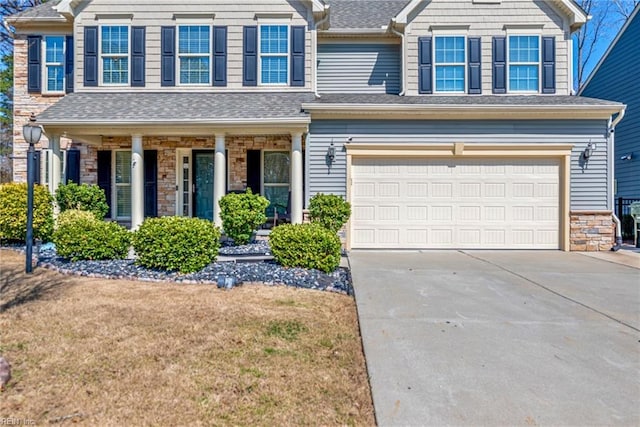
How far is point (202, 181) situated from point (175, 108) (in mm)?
2450

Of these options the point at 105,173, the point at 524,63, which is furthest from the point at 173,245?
the point at 524,63

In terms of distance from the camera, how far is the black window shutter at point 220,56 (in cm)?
1025

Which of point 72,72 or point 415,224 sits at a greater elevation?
point 72,72

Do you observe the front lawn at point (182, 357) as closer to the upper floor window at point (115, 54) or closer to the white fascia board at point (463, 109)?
the white fascia board at point (463, 109)

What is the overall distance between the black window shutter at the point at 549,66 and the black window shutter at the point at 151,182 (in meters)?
10.6

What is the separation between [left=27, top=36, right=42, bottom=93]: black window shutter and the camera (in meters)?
10.9

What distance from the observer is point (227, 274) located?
5895 millimetres

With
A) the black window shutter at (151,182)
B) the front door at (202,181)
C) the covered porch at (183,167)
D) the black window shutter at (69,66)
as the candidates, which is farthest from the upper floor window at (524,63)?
the black window shutter at (69,66)

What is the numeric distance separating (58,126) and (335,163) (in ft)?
21.1

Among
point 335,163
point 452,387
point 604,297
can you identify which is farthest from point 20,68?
point 604,297

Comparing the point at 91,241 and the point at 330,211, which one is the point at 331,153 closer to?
the point at 330,211

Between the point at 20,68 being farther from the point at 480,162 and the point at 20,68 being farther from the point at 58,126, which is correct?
the point at 480,162

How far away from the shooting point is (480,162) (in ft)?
30.5

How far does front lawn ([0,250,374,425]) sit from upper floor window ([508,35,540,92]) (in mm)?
8506
